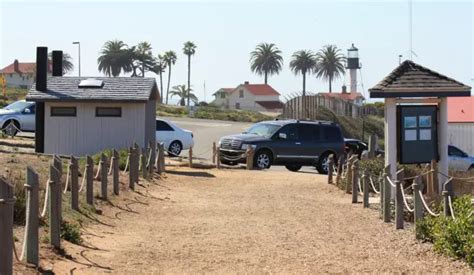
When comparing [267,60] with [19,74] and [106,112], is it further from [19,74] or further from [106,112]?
[106,112]

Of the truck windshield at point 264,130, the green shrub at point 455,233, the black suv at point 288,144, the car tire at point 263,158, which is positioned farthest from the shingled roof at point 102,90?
the green shrub at point 455,233

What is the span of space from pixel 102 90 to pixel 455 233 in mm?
17736

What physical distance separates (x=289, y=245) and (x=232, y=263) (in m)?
1.66

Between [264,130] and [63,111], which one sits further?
[264,130]

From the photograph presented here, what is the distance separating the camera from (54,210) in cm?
1009

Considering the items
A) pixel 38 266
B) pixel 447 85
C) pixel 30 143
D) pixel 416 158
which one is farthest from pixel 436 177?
pixel 30 143

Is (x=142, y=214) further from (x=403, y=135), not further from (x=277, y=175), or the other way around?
(x=277, y=175)

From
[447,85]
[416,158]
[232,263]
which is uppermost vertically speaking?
[447,85]

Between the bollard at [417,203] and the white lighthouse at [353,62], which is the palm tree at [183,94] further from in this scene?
the bollard at [417,203]

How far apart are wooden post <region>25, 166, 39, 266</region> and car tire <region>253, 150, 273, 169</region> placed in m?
18.8

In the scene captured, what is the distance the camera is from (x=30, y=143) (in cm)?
3023

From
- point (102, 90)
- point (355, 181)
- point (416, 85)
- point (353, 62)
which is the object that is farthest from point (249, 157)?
point (353, 62)

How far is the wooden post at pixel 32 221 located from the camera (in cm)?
885

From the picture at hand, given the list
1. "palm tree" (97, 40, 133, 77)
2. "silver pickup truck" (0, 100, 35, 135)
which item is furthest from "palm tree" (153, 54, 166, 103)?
"silver pickup truck" (0, 100, 35, 135)
